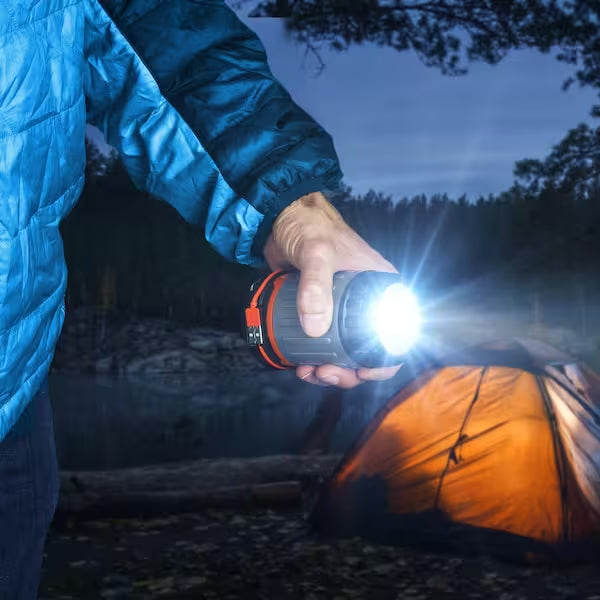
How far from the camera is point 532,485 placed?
4945 mm

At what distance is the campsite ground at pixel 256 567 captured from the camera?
4.32 m

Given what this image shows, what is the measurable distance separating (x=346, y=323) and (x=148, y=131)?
0.43 m

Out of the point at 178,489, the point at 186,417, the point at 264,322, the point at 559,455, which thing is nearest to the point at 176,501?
the point at 178,489

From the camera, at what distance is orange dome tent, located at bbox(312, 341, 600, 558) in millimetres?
4859

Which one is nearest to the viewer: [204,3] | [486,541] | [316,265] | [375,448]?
[316,265]

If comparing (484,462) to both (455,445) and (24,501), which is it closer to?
(455,445)

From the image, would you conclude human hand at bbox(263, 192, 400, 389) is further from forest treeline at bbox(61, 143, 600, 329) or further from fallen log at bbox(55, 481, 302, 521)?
forest treeline at bbox(61, 143, 600, 329)

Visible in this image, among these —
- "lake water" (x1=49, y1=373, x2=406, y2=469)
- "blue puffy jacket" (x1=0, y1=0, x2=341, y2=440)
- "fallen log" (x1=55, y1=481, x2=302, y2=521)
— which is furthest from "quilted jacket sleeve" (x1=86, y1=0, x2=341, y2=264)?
"lake water" (x1=49, y1=373, x2=406, y2=469)

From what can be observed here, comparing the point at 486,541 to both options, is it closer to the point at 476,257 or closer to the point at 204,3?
the point at 204,3

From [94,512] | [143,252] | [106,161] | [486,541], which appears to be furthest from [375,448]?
[106,161]

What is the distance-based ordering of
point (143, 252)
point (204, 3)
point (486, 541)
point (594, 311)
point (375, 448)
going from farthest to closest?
point (143, 252) → point (594, 311) → point (375, 448) → point (486, 541) → point (204, 3)

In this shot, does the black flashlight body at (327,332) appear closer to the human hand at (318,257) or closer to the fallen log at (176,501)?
the human hand at (318,257)

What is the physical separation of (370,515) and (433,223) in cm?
1328

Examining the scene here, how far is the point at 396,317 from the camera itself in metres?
1.25
